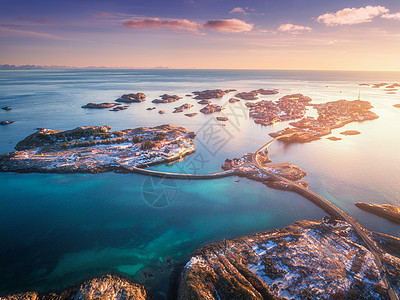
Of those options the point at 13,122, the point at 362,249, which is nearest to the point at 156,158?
the point at 362,249

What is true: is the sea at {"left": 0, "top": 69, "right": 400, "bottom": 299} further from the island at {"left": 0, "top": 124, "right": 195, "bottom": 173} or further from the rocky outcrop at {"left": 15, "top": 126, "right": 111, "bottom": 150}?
the rocky outcrop at {"left": 15, "top": 126, "right": 111, "bottom": 150}

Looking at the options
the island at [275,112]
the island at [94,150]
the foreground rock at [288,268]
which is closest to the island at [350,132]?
the island at [275,112]

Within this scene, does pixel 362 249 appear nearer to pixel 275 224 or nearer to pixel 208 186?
pixel 275 224

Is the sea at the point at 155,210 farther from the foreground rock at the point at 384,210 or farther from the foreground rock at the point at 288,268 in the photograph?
the foreground rock at the point at 288,268

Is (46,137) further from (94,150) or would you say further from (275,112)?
(275,112)

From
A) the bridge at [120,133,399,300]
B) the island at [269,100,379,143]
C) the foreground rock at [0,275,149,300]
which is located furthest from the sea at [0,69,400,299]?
the island at [269,100,379,143]
